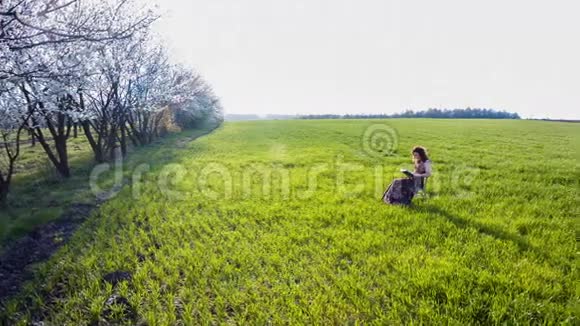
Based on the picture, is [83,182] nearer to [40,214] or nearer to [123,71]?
[40,214]

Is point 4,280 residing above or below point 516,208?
below

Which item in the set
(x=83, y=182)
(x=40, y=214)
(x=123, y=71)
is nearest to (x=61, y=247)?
(x=40, y=214)

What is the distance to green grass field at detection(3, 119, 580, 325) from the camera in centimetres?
322

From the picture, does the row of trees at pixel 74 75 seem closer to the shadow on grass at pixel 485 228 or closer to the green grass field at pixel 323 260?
the green grass field at pixel 323 260

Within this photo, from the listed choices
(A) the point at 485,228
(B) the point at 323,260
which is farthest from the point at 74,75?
(A) the point at 485,228

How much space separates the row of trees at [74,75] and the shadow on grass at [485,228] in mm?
7046

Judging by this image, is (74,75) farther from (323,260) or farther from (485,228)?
(485,228)

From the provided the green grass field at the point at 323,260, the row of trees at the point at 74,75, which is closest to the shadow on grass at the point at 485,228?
the green grass field at the point at 323,260

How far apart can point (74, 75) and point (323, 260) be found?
22.3ft

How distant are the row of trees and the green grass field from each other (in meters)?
3.51

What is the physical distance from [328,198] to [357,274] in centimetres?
362

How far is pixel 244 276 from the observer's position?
398 centimetres

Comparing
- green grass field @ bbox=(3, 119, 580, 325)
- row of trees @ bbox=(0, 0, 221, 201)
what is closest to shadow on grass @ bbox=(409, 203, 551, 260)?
green grass field @ bbox=(3, 119, 580, 325)

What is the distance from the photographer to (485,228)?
5062 millimetres
